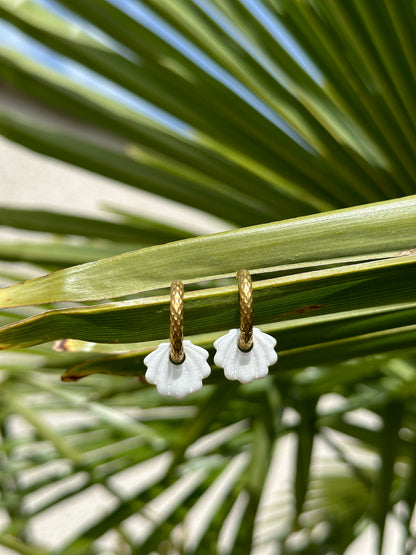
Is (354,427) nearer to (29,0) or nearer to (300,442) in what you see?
(300,442)

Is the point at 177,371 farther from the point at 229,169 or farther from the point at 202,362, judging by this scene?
the point at 229,169

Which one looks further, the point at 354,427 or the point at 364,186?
the point at 354,427

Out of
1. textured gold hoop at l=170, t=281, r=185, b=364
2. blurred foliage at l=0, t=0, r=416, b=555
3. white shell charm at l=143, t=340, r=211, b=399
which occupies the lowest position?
white shell charm at l=143, t=340, r=211, b=399

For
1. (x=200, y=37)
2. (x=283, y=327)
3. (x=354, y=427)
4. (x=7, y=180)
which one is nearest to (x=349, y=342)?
(x=283, y=327)

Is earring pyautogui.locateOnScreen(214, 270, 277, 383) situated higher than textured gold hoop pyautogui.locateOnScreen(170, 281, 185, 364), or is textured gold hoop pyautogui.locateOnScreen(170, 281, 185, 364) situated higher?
textured gold hoop pyautogui.locateOnScreen(170, 281, 185, 364)

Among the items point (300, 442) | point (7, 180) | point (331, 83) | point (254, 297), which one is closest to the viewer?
point (254, 297)

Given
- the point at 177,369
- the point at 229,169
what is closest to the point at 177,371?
the point at 177,369
